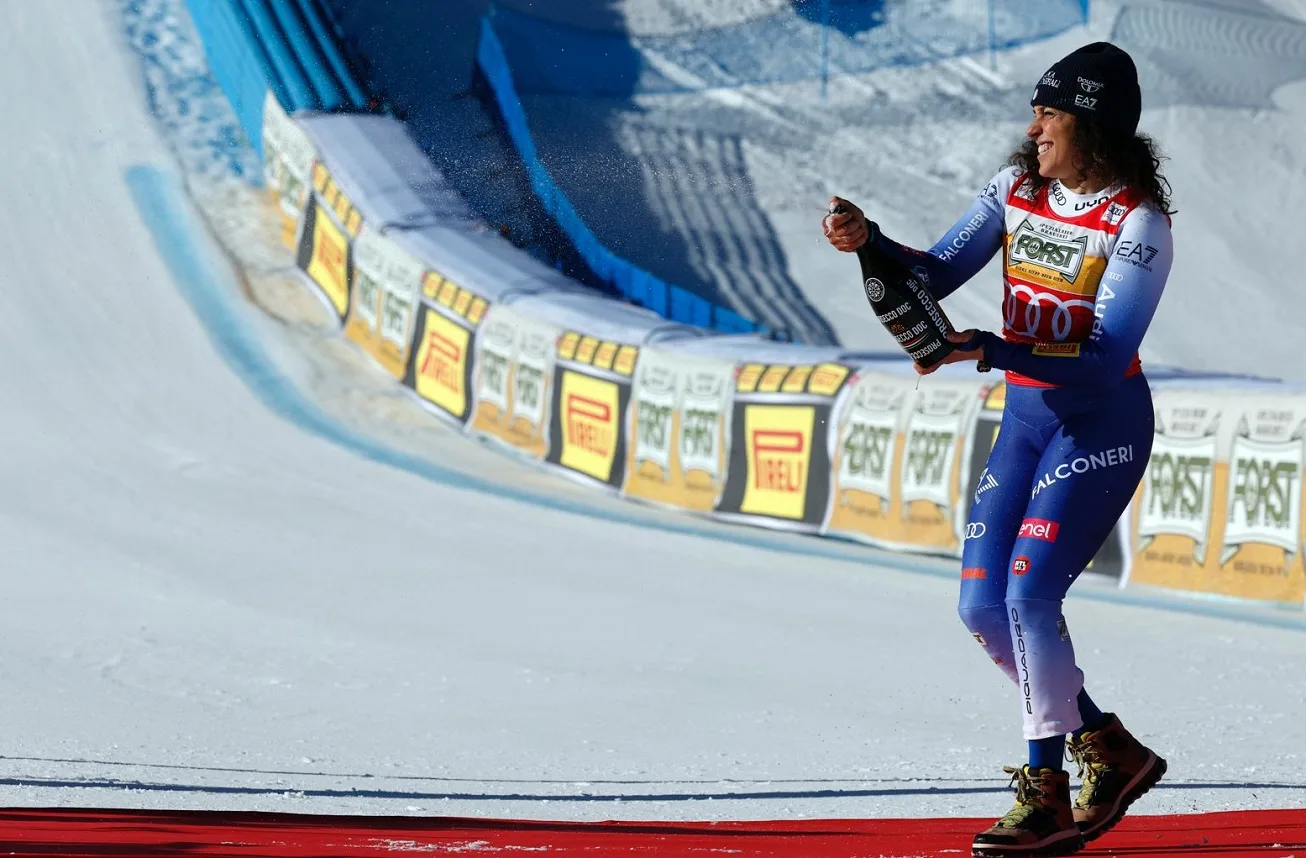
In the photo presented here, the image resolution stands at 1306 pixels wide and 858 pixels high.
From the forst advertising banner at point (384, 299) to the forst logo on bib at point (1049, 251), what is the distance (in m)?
9.53

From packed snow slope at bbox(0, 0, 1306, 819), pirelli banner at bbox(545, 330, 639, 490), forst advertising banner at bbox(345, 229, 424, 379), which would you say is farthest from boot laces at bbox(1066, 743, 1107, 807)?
forst advertising banner at bbox(345, 229, 424, 379)

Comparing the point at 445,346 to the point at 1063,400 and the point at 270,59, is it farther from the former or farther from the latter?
the point at 1063,400

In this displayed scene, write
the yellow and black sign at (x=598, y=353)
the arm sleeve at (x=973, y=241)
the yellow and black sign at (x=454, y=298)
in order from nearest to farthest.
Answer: the arm sleeve at (x=973, y=241) < the yellow and black sign at (x=598, y=353) < the yellow and black sign at (x=454, y=298)

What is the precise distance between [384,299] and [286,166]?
287cm

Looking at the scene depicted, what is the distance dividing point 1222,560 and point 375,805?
5332mm

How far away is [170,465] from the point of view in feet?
35.0

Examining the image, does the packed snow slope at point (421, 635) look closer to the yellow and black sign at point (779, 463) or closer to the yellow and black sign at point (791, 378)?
the yellow and black sign at point (779, 463)

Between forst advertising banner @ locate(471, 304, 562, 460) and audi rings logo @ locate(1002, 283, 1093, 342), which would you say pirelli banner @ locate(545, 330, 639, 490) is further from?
audi rings logo @ locate(1002, 283, 1093, 342)

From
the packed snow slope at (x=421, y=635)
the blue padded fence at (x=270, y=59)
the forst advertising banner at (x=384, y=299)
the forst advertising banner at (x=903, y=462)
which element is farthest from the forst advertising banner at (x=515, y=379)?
the blue padded fence at (x=270, y=59)

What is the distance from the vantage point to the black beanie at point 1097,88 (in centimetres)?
358

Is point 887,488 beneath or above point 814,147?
beneath

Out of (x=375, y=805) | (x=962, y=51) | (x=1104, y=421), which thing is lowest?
(x=375, y=805)

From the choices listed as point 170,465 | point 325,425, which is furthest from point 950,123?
point 170,465

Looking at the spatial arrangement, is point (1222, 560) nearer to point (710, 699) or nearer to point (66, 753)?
point (710, 699)
